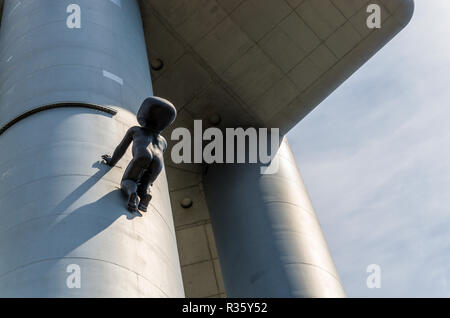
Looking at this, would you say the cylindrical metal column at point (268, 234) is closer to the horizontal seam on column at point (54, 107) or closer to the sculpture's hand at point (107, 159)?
the horizontal seam on column at point (54, 107)

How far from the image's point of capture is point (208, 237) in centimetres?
1948

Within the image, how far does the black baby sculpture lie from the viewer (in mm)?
9453

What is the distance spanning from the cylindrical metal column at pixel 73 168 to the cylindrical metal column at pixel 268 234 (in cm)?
484

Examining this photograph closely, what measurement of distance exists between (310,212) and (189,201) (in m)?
3.98

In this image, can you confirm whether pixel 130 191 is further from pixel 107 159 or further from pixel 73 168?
pixel 73 168

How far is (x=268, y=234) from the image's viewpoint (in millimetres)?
15734

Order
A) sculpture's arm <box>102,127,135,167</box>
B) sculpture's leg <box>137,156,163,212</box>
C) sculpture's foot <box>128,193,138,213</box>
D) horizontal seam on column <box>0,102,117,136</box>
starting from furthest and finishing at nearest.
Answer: horizontal seam on column <box>0,102,117,136</box>
sculpture's arm <box>102,127,135,167</box>
sculpture's leg <box>137,156,163,212</box>
sculpture's foot <box>128,193,138,213</box>

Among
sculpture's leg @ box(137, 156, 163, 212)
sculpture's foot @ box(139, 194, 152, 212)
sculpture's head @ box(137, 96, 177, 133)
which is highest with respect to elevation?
sculpture's head @ box(137, 96, 177, 133)

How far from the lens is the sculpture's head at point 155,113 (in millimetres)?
9547

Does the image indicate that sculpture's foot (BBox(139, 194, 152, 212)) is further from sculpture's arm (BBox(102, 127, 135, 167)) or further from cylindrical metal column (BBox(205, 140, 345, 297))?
cylindrical metal column (BBox(205, 140, 345, 297))

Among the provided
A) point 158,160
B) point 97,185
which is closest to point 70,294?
point 97,185

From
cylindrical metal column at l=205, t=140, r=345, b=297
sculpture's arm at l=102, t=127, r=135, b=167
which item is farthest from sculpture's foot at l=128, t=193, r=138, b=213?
cylindrical metal column at l=205, t=140, r=345, b=297

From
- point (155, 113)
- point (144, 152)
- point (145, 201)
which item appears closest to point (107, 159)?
point (144, 152)

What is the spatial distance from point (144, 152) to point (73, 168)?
1.06m
